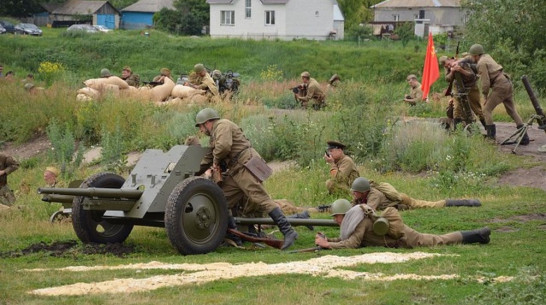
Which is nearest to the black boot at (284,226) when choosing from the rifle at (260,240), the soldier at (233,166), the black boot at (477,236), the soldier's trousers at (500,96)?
the soldier at (233,166)

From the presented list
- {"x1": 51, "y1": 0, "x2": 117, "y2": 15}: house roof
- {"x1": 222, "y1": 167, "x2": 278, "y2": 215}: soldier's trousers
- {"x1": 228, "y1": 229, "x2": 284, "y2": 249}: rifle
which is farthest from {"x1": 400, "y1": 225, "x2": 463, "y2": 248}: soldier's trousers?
{"x1": 51, "y1": 0, "x2": 117, "y2": 15}: house roof

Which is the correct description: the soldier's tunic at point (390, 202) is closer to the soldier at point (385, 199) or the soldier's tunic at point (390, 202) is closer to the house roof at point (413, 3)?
the soldier at point (385, 199)

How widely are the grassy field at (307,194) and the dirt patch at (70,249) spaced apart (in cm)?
8

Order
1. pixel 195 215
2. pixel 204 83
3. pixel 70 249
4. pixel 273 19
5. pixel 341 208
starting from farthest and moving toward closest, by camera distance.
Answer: pixel 273 19
pixel 204 83
pixel 70 249
pixel 195 215
pixel 341 208

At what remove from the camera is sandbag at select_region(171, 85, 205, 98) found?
107 feet

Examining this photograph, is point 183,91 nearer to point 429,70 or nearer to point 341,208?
point 429,70

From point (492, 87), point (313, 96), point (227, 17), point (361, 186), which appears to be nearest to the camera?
point (361, 186)

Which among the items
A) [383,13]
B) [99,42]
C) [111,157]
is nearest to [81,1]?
[383,13]

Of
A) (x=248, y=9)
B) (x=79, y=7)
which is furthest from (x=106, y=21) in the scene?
(x=248, y=9)

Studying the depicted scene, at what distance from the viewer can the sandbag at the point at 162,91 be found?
3347cm

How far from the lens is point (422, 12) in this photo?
9625 centimetres

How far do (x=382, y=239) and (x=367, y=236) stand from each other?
197 millimetres

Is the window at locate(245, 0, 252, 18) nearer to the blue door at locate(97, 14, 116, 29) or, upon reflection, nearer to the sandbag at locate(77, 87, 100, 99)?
the blue door at locate(97, 14, 116, 29)

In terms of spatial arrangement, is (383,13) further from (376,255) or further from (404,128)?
(376,255)
